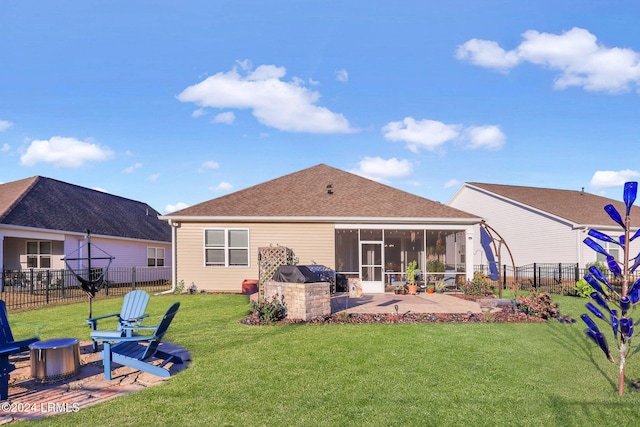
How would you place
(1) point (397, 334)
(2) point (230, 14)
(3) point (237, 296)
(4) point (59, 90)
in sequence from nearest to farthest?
(1) point (397, 334)
(2) point (230, 14)
(3) point (237, 296)
(4) point (59, 90)

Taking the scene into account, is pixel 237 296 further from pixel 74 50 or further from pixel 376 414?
pixel 376 414

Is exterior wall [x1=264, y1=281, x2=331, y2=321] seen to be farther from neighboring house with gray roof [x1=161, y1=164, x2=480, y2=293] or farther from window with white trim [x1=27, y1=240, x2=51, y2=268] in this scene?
window with white trim [x1=27, y1=240, x2=51, y2=268]

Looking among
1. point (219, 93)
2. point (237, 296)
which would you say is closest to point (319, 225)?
point (237, 296)

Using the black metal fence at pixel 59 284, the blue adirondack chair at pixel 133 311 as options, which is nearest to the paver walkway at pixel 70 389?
the blue adirondack chair at pixel 133 311

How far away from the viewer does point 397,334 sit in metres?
8.54

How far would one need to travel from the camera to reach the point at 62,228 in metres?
20.2

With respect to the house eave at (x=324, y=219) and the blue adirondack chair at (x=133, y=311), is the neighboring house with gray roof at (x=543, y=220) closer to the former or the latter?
the house eave at (x=324, y=219)

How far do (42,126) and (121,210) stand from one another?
9288 millimetres

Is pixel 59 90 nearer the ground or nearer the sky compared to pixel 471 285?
nearer the sky

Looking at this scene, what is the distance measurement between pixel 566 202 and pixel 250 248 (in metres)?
20.8

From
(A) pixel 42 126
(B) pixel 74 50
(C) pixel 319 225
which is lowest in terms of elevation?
(C) pixel 319 225

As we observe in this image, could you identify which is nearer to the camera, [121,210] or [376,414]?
[376,414]

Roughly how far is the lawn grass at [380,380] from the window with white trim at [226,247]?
8199 millimetres

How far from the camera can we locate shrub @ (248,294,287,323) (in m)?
10.0
